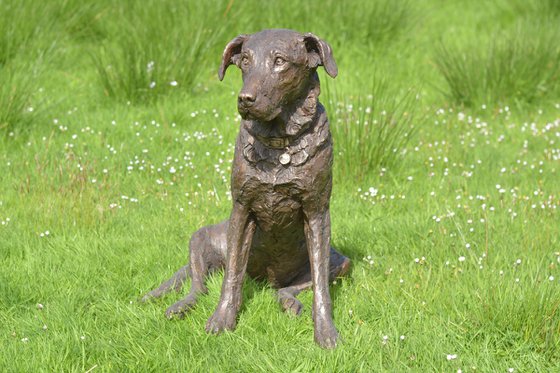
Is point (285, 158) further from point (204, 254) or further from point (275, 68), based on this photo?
point (204, 254)

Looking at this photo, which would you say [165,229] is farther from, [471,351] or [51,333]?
[471,351]

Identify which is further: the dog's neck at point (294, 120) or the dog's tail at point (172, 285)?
the dog's tail at point (172, 285)

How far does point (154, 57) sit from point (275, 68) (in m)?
4.27

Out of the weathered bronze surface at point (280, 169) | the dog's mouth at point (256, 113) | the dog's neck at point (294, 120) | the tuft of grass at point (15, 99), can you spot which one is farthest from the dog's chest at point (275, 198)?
the tuft of grass at point (15, 99)

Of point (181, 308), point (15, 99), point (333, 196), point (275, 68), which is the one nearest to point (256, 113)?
point (275, 68)

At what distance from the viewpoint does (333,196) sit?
6.61 m

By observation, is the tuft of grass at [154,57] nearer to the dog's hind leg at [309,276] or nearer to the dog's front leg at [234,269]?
the dog's hind leg at [309,276]

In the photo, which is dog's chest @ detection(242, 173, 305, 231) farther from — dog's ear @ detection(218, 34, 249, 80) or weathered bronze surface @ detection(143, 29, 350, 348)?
dog's ear @ detection(218, 34, 249, 80)

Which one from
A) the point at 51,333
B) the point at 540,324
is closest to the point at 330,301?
the point at 540,324

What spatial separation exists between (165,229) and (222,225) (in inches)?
37.6

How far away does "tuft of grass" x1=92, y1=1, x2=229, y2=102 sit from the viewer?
801 cm

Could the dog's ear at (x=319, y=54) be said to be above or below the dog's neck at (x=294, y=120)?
above

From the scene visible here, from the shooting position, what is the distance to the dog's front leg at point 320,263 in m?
4.46

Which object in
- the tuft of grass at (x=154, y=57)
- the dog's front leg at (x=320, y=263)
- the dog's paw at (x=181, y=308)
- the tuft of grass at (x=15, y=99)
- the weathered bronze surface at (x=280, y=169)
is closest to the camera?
the weathered bronze surface at (x=280, y=169)
